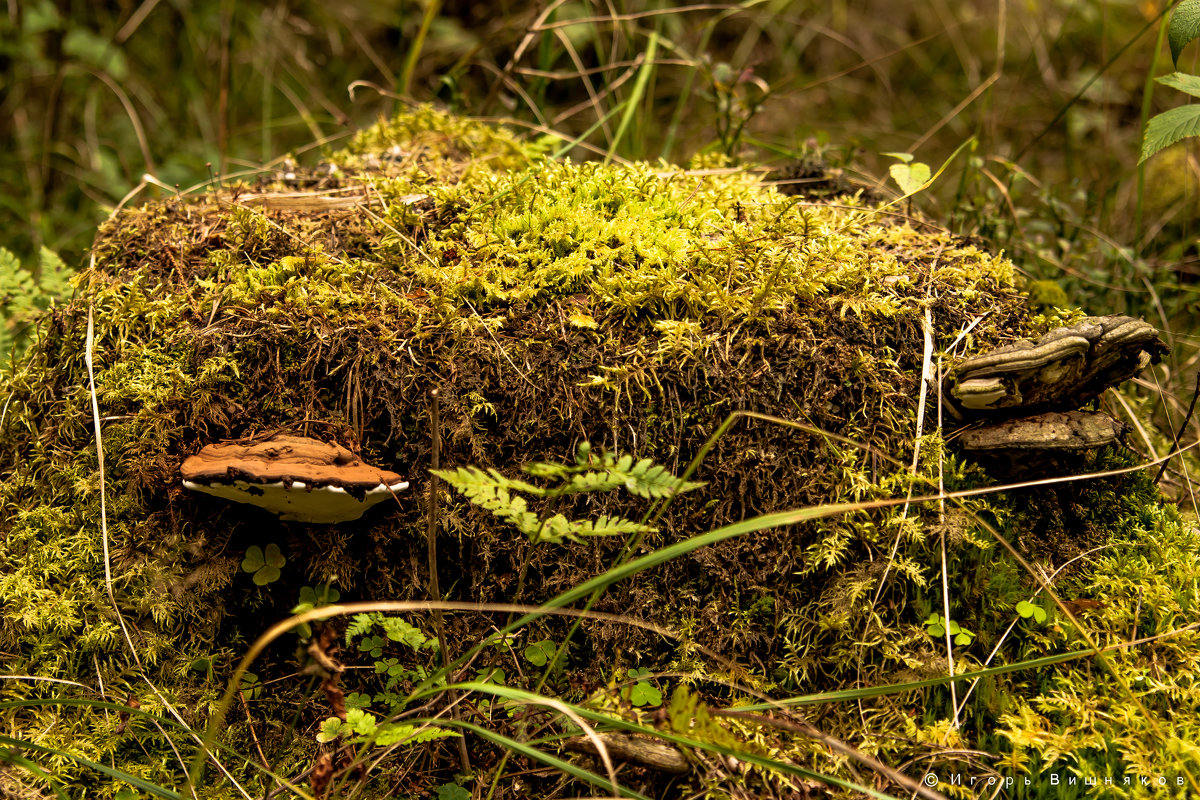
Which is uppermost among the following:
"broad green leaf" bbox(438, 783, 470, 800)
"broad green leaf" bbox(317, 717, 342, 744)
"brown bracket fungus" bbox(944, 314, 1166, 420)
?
"brown bracket fungus" bbox(944, 314, 1166, 420)

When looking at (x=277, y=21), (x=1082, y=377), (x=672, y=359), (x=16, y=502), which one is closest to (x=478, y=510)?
(x=672, y=359)

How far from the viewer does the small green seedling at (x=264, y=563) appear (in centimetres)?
224

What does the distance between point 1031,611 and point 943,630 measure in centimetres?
27

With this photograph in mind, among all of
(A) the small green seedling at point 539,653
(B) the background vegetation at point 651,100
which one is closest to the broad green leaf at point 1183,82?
(B) the background vegetation at point 651,100

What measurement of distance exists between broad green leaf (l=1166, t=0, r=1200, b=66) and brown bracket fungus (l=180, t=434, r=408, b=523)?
→ 269 centimetres

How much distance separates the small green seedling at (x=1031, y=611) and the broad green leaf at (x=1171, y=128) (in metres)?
1.41

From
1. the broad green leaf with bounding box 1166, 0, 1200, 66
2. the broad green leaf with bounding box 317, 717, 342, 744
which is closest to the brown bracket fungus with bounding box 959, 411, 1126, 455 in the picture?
the broad green leaf with bounding box 1166, 0, 1200, 66

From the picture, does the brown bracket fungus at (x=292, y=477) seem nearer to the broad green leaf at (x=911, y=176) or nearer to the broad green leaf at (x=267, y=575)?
the broad green leaf at (x=267, y=575)

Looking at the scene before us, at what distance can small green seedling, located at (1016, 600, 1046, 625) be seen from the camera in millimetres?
2197

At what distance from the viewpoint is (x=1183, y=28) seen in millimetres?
2287

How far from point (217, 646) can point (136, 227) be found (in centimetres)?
167

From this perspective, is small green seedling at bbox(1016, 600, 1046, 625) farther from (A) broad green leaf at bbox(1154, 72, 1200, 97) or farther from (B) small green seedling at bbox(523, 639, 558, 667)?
(A) broad green leaf at bbox(1154, 72, 1200, 97)

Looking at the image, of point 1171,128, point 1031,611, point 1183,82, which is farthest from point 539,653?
point 1183,82

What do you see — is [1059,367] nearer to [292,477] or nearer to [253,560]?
[292,477]
